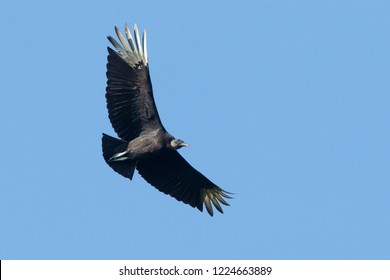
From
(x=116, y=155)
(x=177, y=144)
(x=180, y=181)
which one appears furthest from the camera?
(x=180, y=181)

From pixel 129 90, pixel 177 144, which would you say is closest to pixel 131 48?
pixel 129 90

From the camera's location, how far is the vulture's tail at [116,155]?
17.3 m

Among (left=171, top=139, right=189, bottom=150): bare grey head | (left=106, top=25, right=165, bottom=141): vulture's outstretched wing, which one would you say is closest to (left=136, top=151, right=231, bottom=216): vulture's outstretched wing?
(left=171, top=139, right=189, bottom=150): bare grey head

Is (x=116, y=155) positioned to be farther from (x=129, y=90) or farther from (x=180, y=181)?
(x=180, y=181)

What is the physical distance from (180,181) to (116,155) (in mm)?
1606

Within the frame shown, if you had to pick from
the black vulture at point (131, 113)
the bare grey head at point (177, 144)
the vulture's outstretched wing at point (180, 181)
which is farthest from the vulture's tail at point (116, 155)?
the bare grey head at point (177, 144)

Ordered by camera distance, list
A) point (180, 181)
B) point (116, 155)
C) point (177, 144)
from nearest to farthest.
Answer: point (116, 155) → point (177, 144) → point (180, 181)

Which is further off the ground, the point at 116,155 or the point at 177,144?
the point at 177,144

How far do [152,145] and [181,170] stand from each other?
1.18m

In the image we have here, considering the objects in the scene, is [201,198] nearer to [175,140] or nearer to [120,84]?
[175,140]

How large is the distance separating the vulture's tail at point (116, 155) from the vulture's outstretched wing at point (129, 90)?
0.58 ft

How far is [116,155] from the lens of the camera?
1728 centimetres
